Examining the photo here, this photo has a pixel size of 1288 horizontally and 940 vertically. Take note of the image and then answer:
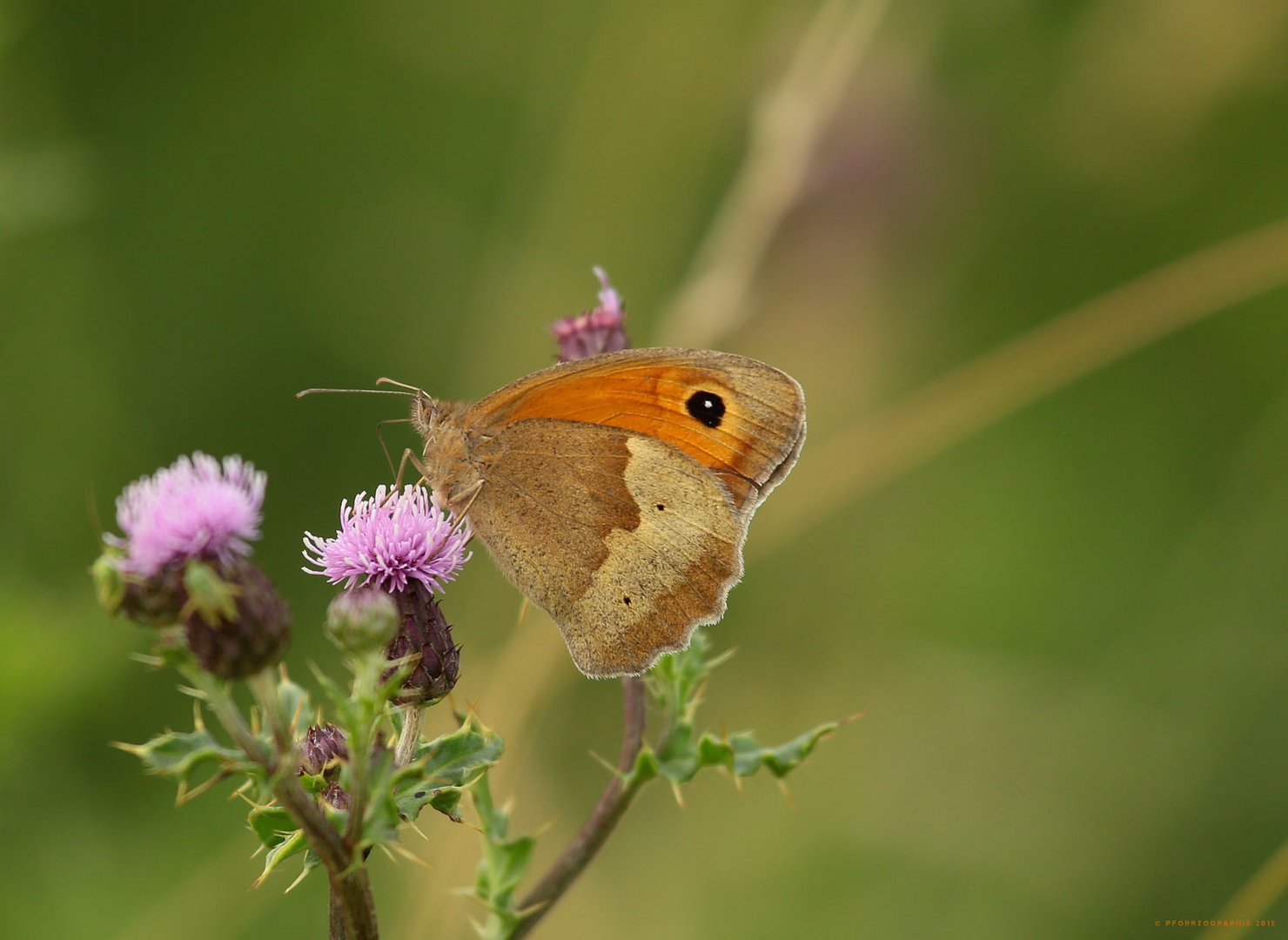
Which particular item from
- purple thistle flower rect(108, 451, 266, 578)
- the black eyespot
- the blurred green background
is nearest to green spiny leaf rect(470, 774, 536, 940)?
purple thistle flower rect(108, 451, 266, 578)

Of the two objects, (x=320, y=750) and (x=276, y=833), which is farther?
(x=320, y=750)

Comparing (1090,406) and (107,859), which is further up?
(1090,406)

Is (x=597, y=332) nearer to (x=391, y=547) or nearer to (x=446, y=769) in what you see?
(x=391, y=547)

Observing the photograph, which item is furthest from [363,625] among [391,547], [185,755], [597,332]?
[597,332]

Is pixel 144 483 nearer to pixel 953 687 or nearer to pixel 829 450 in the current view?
pixel 829 450

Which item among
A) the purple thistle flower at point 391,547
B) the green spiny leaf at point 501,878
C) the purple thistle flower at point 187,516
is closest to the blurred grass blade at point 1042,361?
the purple thistle flower at point 391,547

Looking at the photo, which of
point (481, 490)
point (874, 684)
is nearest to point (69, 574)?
point (481, 490)

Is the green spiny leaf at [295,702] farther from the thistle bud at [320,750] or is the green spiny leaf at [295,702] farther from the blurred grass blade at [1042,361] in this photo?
the blurred grass blade at [1042,361]
